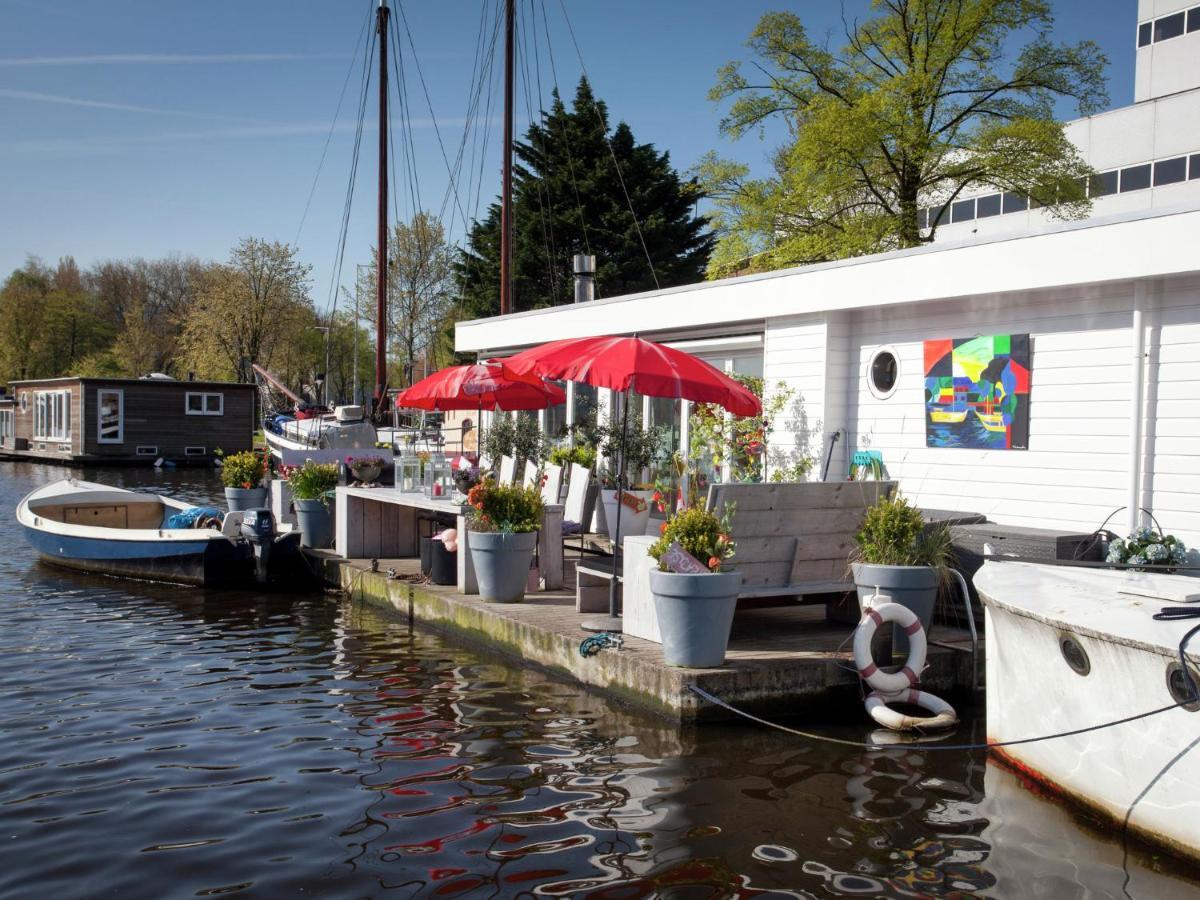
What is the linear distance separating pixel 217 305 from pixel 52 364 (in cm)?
1468

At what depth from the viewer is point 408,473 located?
1229cm

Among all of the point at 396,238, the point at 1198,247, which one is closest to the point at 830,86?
the point at 1198,247

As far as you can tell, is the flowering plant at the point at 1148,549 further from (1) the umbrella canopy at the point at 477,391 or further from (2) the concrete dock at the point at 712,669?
(1) the umbrella canopy at the point at 477,391

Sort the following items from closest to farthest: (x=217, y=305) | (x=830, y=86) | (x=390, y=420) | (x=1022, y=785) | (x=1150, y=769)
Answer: (x=1150, y=769) → (x=1022, y=785) → (x=830, y=86) → (x=390, y=420) → (x=217, y=305)

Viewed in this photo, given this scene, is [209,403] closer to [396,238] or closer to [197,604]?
[396,238]

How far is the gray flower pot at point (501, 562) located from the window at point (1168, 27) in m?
39.7

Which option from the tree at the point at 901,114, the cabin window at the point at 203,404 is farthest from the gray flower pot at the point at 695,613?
the cabin window at the point at 203,404

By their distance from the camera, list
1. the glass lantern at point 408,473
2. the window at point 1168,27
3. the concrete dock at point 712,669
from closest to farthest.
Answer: the concrete dock at point 712,669 → the glass lantern at point 408,473 → the window at point 1168,27

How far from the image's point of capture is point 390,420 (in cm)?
3112

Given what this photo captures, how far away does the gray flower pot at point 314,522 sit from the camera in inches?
537

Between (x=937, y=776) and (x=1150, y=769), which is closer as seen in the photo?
(x=1150, y=769)

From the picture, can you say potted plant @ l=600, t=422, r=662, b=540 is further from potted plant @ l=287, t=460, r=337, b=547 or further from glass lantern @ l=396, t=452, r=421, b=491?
potted plant @ l=287, t=460, r=337, b=547

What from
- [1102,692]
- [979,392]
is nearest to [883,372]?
[979,392]

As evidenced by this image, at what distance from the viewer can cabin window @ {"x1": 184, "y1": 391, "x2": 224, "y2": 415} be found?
3997 centimetres
